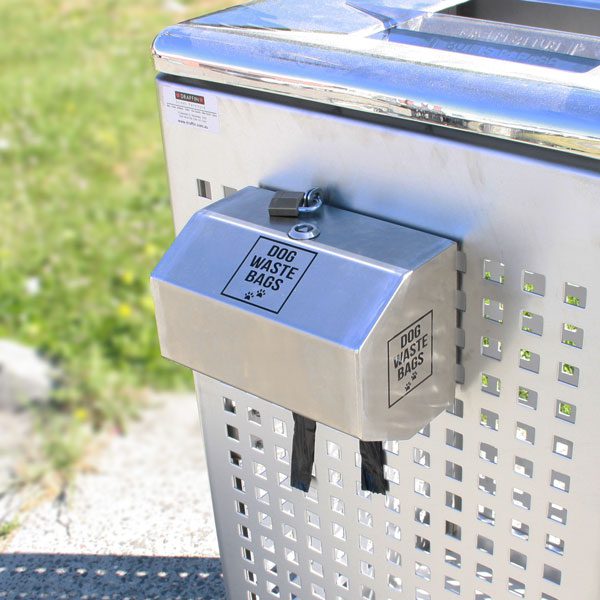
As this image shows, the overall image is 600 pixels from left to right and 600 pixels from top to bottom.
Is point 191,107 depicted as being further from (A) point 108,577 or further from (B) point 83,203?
(B) point 83,203

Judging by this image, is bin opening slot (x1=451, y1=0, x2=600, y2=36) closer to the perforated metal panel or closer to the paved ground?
the perforated metal panel

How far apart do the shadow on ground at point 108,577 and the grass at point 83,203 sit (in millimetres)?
571

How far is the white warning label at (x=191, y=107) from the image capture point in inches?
46.4

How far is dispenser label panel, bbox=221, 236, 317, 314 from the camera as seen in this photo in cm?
100

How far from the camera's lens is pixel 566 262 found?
0.95 metres

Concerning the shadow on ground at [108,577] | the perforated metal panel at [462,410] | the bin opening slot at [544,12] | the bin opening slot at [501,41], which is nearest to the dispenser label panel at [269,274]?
the perforated metal panel at [462,410]

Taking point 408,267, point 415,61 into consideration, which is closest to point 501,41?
point 415,61

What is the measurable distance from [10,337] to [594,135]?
2.36 metres

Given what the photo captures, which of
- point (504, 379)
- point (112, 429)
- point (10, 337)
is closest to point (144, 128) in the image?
point (10, 337)

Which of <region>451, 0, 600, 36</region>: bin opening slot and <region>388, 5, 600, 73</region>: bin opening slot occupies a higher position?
<region>388, 5, 600, 73</region>: bin opening slot

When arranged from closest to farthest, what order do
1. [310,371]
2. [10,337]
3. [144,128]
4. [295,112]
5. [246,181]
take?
1. [310,371]
2. [295,112]
3. [246,181]
4. [10,337]
5. [144,128]

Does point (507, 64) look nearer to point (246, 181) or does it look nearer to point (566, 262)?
point (566, 262)

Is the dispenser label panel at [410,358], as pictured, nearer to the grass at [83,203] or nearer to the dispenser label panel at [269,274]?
the dispenser label panel at [269,274]

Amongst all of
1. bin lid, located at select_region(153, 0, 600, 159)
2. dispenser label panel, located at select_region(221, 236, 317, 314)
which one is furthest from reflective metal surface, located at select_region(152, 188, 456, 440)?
bin lid, located at select_region(153, 0, 600, 159)
